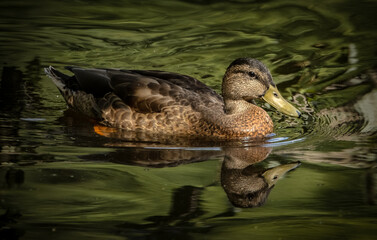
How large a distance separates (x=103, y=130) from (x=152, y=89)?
773 mm

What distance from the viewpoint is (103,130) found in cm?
851

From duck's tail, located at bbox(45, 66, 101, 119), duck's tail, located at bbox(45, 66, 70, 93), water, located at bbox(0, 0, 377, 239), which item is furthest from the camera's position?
duck's tail, located at bbox(45, 66, 70, 93)

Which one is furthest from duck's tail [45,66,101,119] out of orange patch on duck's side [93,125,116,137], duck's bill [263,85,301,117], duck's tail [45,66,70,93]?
duck's bill [263,85,301,117]

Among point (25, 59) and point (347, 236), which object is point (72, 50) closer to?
point (25, 59)

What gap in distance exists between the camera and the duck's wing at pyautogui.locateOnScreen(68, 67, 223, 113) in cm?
844

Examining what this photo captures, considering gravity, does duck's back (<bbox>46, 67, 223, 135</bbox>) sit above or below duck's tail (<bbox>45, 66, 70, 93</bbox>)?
below

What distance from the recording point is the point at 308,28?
1277 centimetres

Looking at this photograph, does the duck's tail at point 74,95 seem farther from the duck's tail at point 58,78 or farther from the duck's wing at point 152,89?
the duck's wing at point 152,89

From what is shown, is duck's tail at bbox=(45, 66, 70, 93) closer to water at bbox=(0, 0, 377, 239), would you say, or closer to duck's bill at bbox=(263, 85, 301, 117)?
water at bbox=(0, 0, 377, 239)

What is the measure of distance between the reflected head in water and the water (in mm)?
20

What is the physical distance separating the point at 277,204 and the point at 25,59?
6520 mm

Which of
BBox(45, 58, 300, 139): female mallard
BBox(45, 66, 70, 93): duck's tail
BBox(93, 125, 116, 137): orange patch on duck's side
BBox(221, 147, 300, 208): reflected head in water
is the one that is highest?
BBox(45, 66, 70, 93): duck's tail

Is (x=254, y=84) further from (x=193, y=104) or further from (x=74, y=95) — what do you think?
(x=74, y=95)

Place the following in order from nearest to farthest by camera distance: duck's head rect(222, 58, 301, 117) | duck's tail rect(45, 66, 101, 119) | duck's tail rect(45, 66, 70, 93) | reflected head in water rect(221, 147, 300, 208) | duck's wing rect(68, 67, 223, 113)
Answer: reflected head in water rect(221, 147, 300, 208)
duck's head rect(222, 58, 301, 117)
duck's wing rect(68, 67, 223, 113)
duck's tail rect(45, 66, 101, 119)
duck's tail rect(45, 66, 70, 93)
